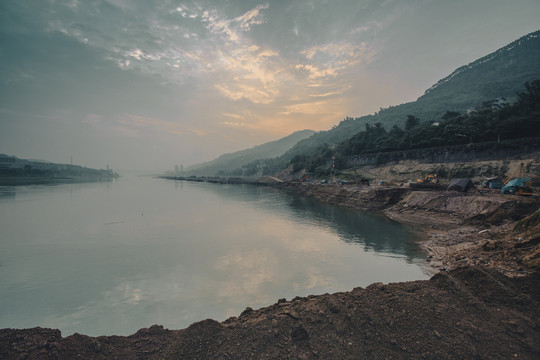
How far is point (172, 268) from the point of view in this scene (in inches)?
592

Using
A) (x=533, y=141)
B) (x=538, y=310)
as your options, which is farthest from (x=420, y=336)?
(x=533, y=141)

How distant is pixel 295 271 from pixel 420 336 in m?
8.79

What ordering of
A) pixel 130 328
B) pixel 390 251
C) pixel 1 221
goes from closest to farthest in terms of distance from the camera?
pixel 130 328 → pixel 390 251 → pixel 1 221

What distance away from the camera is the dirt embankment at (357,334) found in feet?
19.2

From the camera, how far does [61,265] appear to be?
1539 centimetres

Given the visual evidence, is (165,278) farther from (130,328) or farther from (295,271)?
(295,271)

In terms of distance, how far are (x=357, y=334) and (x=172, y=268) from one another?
1243cm

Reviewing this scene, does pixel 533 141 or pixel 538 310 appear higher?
pixel 533 141

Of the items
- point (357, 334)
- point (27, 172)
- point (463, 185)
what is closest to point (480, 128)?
point (463, 185)

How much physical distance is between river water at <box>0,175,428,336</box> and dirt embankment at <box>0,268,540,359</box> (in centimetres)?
351

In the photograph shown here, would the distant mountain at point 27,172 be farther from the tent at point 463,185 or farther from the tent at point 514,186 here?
the tent at point 514,186

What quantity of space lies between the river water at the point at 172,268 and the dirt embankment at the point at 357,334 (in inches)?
138

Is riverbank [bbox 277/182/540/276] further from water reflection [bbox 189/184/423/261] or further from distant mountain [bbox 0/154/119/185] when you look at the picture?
distant mountain [bbox 0/154/119/185]

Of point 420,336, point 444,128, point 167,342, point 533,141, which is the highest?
point 444,128
